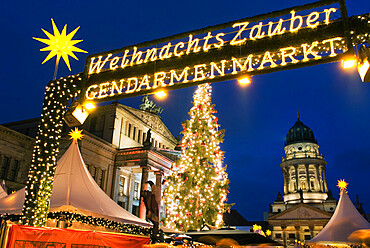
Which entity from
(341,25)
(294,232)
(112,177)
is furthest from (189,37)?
(294,232)

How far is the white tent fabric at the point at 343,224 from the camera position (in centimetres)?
2309

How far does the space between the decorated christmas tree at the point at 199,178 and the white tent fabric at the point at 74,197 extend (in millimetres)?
7486

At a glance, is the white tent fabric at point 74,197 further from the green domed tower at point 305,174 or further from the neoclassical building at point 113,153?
the green domed tower at point 305,174

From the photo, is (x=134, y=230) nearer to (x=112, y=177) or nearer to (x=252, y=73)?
(x=252, y=73)

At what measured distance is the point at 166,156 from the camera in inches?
1730

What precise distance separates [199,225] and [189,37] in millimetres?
16790

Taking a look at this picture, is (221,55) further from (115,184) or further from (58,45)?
(115,184)

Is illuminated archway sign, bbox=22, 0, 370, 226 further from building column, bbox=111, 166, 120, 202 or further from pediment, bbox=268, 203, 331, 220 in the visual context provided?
pediment, bbox=268, 203, 331, 220

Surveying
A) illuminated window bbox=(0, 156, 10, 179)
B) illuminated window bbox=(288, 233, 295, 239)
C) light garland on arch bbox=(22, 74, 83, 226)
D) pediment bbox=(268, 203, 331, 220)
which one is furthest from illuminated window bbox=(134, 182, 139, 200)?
illuminated window bbox=(288, 233, 295, 239)

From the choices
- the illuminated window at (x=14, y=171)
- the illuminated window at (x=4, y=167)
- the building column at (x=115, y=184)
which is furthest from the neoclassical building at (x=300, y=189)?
the illuminated window at (x=4, y=167)

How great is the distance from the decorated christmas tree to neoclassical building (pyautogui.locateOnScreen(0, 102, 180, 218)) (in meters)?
13.8

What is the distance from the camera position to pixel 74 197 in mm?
13117

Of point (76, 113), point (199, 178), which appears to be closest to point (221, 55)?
point (76, 113)

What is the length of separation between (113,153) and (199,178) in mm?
20607
